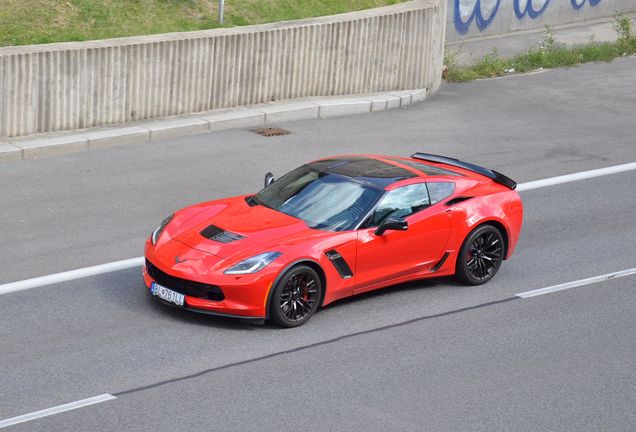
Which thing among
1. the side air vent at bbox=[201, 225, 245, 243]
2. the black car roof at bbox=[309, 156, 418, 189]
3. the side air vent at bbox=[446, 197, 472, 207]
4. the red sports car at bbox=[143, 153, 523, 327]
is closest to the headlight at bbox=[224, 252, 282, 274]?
the red sports car at bbox=[143, 153, 523, 327]

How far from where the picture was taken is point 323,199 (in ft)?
38.4

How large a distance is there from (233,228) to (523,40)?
52.2 ft

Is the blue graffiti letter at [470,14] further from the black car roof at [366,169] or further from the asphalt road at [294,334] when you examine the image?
the black car roof at [366,169]

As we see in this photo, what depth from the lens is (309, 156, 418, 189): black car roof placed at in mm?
11891

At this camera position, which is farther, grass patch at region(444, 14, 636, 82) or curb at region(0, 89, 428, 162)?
grass patch at region(444, 14, 636, 82)

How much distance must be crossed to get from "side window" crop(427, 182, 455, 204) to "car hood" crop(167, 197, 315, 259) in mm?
1556

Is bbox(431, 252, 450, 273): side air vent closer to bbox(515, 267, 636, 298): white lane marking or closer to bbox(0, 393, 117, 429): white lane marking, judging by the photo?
bbox(515, 267, 636, 298): white lane marking

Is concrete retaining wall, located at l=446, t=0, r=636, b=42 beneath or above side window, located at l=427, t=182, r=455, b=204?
above

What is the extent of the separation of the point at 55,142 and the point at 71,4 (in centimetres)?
445

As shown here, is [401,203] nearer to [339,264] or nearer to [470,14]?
[339,264]

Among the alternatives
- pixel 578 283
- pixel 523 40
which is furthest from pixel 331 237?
pixel 523 40

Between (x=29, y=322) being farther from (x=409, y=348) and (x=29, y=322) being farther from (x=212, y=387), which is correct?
(x=409, y=348)

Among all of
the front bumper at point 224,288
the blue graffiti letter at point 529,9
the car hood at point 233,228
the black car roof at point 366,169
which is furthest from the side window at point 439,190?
the blue graffiti letter at point 529,9

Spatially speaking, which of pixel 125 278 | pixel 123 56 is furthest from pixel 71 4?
pixel 125 278
